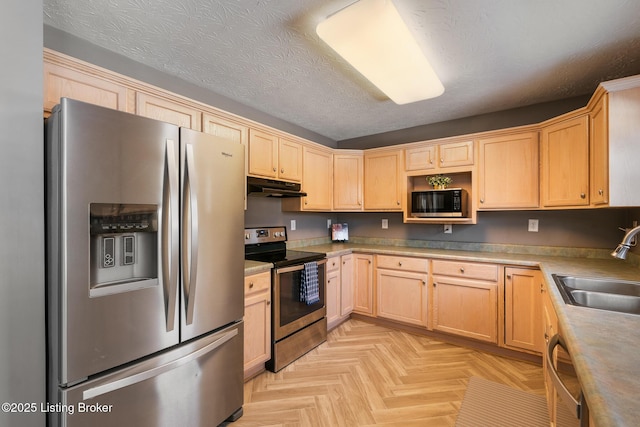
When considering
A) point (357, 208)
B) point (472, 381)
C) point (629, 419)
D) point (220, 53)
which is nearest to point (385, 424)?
point (472, 381)

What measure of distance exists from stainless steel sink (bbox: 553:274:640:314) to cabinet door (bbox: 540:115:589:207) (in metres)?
0.82

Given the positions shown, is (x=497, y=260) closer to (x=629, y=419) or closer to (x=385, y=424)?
(x=385, y=424)

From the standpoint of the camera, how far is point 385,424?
1.81 m

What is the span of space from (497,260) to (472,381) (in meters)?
1.05

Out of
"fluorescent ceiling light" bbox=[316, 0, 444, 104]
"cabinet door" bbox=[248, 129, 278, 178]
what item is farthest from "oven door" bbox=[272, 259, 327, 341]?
"fluorescent ceiling light" bbox=[316, 0, 444, 104]

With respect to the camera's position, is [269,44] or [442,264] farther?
[442,264]

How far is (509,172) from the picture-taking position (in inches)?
111

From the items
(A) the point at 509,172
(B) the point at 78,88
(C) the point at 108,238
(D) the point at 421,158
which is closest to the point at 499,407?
(A) the point at 509,172

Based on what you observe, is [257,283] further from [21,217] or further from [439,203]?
[439,203]

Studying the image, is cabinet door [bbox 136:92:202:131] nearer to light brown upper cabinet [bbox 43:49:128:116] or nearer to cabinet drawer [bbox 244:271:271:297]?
light brown upper cabinet [bbox 43:49:128:116]

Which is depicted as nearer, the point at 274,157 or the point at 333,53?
the point at 333,53

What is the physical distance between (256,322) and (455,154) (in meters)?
2.63

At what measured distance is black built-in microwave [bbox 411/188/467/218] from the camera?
3000 millimetres

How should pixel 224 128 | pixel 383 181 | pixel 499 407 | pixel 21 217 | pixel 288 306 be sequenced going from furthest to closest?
pixel 383 181 → pixel 288 306 → pixel 224 128 → pixel 499 407 → pixel 21 217
